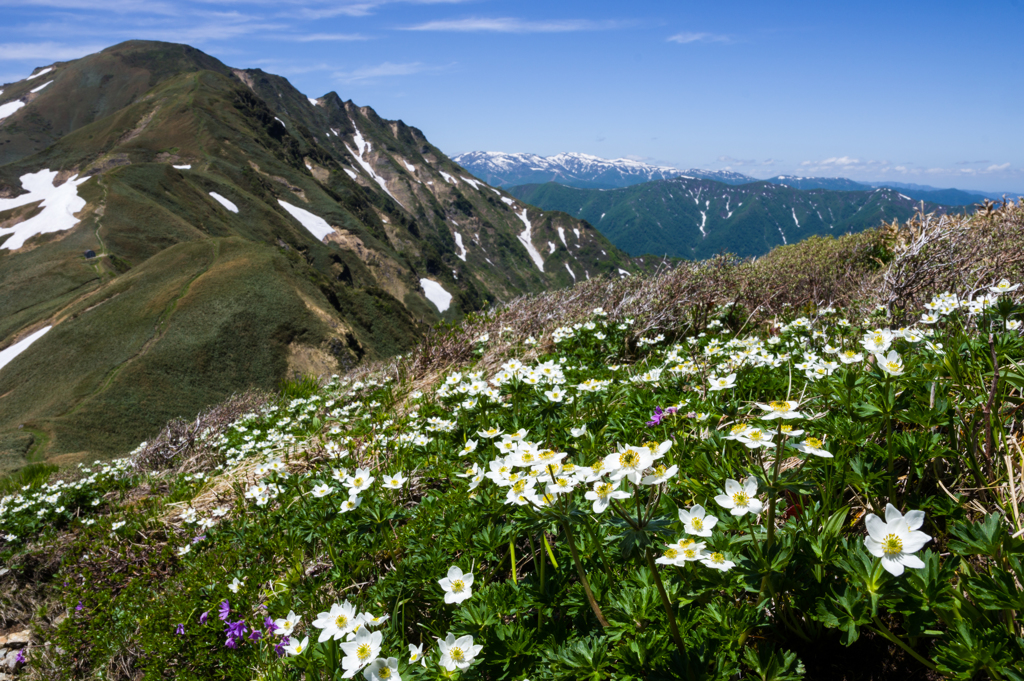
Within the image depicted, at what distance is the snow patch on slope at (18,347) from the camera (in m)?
14.1

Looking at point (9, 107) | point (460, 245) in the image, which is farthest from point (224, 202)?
point (9, 107)

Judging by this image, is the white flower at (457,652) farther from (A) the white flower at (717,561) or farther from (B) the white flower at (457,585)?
(A) the white flower at (717,561)

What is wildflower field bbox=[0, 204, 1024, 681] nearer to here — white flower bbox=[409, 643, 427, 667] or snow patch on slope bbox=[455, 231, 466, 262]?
white flower bbox=[409, 643, 427, 667]

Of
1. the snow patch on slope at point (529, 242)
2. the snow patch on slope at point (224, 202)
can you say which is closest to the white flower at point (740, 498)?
the snow patch on slope at point (224, 202)

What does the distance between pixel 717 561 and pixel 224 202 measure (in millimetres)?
35768

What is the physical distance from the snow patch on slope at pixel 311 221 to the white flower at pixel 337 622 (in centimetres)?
4096

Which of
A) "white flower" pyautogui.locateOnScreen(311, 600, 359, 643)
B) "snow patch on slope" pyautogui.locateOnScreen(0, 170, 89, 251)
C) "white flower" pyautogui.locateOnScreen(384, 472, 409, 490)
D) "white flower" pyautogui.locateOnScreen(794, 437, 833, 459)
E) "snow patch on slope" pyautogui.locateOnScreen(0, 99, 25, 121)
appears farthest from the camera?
"snow patch on slope" pyautogui.locateOnScreen(0, 99, 25, 121)

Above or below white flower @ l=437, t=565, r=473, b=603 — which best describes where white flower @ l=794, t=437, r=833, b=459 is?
above

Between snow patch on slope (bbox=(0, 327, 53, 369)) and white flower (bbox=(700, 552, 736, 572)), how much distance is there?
61.5 ft

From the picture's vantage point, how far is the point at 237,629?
2783 mm

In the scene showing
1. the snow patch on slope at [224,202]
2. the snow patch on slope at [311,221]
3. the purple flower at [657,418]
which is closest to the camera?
the purple flower at [657,418]

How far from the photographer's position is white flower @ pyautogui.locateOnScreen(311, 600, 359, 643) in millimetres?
1610

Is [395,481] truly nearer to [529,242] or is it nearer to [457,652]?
[457,652]

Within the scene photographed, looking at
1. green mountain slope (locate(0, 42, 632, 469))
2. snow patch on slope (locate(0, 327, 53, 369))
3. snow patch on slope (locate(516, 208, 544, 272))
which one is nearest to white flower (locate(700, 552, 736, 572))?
green mountain slope (locate(0, 42, 632, 469))
